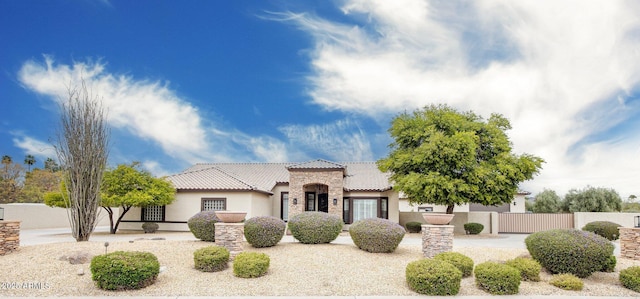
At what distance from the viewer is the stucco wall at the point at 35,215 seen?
103 ft

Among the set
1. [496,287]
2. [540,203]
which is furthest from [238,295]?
[540,203]

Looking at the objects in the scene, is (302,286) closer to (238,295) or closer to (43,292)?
(238,295)

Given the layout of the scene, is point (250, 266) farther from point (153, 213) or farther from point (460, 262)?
point (153, 213)

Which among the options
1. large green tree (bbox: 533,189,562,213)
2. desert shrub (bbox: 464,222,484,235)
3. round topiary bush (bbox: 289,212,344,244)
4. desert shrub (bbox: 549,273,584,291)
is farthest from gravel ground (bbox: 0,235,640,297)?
large green tree (bbox: 533,189,562,213)

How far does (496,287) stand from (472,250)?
18.7 feet

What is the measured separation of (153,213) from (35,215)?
12.3 m

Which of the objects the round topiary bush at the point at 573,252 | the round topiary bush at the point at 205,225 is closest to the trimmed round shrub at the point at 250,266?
the round topiary bush at the point at 205,225

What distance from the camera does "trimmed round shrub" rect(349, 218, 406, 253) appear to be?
14.6m

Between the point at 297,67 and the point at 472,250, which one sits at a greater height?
the point at 297,67

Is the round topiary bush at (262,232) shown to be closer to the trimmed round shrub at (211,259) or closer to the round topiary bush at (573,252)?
the trimmed round shrub at (211,259)

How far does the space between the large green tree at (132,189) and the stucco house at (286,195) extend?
6.44 feet

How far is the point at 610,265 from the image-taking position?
42.2ft

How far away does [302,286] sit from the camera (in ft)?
36.0

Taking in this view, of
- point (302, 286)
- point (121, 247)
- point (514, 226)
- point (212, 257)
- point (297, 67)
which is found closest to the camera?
point (302, 286)
